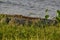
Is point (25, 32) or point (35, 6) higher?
point (25, 32)

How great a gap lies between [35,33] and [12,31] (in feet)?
1.62

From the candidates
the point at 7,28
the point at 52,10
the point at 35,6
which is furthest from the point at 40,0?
the point at 7,28

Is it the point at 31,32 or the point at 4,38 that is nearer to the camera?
the point at 4,38

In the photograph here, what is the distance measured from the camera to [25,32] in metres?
6.35

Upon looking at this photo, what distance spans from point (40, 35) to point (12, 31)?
2.15ft

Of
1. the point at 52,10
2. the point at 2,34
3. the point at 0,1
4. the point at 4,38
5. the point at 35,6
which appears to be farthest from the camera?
the point at 0,1

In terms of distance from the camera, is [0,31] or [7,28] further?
[7,28]

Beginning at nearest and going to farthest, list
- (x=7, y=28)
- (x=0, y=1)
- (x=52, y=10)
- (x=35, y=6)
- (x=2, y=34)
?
(x=2, y=34), (x=7, y=28), (x=52, y=10), (x=35, y=6), (x=0, y=1)

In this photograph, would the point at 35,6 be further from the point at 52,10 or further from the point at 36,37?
the point at 36,37

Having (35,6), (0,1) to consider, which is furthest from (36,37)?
(0,1)

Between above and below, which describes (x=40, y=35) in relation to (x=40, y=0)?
above

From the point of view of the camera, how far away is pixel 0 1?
1842 cm

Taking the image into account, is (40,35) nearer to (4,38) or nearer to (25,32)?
(25,32)

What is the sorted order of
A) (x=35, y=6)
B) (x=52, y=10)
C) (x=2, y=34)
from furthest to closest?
(x=35, y=6), (x=52, y=10), (x=2, y=34)
